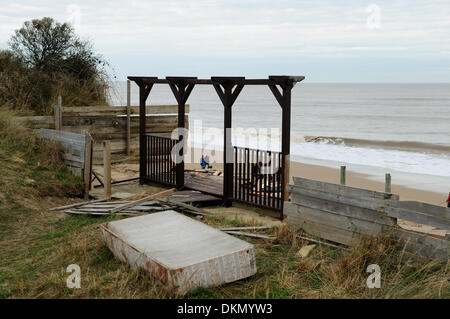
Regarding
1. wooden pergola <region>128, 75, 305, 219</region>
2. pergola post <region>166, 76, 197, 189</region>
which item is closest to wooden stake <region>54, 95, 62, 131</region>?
wooden pergola <region>128, 75, 305, 219</region>

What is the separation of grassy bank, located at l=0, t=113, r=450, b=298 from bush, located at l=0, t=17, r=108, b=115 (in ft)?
29.0

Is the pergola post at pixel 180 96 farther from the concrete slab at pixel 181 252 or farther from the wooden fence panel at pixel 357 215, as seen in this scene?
the concrete slab at pixel 181 252

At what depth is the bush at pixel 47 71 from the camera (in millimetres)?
17328

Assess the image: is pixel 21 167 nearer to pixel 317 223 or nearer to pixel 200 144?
pixel 317 223

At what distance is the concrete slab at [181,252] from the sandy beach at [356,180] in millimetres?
9337

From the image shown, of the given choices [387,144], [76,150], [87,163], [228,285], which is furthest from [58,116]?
[387,144]

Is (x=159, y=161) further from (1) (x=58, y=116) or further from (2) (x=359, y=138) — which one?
(2) (x=359, y=138)

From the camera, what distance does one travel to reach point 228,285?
5852mm

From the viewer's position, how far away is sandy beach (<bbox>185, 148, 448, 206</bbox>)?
15.6 meters

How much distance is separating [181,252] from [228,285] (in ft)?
2.24

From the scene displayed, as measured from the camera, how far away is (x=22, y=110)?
16.3 meters

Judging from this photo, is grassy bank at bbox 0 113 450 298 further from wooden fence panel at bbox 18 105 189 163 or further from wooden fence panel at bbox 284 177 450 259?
wooden fence panel at bbox 18 105 189 163

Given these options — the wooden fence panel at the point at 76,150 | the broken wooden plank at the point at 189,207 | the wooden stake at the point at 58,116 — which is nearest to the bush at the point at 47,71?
the wooden stake at the point at 58,116
